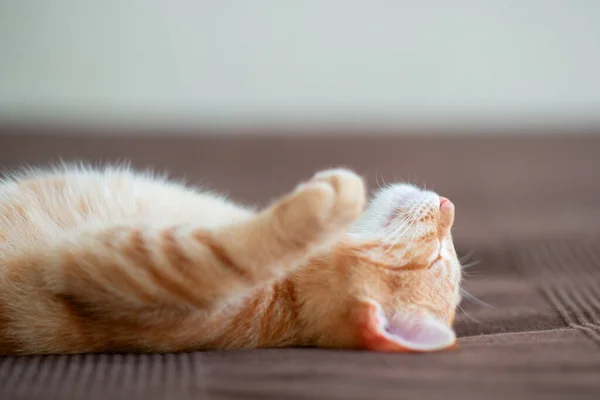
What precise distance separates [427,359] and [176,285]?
35 centimetres

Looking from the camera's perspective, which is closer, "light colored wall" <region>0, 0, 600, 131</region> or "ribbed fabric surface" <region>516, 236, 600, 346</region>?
"ribbed fabric surface" <region>516, 236, 600, 346</region>

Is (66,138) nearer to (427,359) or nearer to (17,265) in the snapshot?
(17,265)

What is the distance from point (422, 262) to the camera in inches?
45.2

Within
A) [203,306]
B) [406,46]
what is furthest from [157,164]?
[406,46]

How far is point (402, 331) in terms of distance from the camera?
3.33 feet

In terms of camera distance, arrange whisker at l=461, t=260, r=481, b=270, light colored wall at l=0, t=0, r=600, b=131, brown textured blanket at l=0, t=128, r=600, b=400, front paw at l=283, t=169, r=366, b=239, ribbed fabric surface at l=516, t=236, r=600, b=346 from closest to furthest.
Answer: brown textured blanket at l=0, t=128, r=600, b=400 < front paw at l=283, t=169, r=366, b=239 < ribbed fabric surface at l=516, t=236, r=600, b=346 < whisker at l=461, t=260, r=481, b=270 < light colored wall at l=0, t=0, r=600, b=131

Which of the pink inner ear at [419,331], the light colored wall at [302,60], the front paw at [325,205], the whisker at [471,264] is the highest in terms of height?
the light colored wall at [302,60]

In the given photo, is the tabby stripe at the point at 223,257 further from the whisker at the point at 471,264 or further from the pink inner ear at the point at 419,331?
the whisker at the point at 471,264

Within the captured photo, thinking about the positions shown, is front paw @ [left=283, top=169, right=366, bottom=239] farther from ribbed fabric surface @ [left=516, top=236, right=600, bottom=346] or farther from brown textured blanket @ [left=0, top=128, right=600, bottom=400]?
ribbed fabric surface @ [left=516, top=236, right=600, bottom=346]

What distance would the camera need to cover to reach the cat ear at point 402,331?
0.94 meters

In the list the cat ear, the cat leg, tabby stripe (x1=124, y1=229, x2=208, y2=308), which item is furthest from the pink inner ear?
tabby stripe (x1=124, y1=229, x2=208, y2=308)

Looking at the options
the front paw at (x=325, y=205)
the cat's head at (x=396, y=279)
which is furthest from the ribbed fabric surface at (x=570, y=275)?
the front paw at (x=325, y=205)

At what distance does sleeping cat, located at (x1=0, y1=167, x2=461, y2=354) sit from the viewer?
91 centimetres

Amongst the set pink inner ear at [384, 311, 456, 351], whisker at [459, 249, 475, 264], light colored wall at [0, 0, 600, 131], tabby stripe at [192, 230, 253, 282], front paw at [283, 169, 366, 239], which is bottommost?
pink inner ear at [384, 311, 456, 351]
